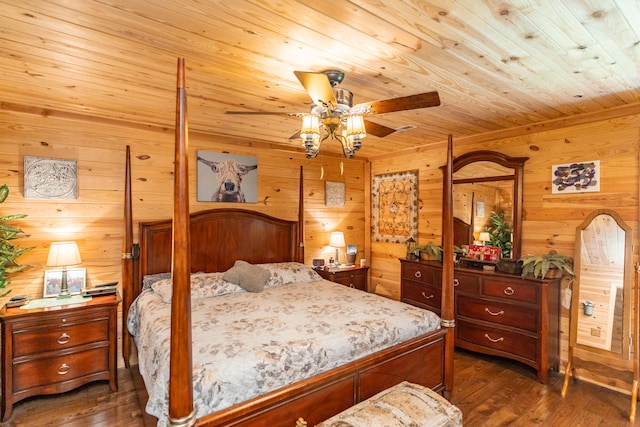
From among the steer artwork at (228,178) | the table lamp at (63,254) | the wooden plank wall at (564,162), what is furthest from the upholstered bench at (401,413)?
the steer artwork at (228,178)

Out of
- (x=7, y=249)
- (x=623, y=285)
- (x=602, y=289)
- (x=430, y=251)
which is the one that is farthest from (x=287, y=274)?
(x=623, y=285)

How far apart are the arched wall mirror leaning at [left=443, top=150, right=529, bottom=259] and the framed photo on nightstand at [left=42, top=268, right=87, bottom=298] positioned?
3.93m

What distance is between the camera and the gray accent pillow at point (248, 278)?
316 centimetres

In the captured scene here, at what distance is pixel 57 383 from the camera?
8.46ft

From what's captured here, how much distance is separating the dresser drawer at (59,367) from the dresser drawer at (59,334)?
8cm

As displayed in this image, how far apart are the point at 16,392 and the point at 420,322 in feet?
9.77

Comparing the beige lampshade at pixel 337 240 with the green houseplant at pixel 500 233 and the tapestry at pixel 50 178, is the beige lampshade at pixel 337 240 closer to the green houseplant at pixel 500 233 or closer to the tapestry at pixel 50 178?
the green houseplant at pixel 500 233

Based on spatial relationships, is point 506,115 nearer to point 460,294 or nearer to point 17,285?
point 460,294

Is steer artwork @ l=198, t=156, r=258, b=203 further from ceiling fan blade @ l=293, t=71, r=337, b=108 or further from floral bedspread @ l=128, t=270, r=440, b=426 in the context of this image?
ceiling fan blade @ l=293, t=71, r=337, b=108

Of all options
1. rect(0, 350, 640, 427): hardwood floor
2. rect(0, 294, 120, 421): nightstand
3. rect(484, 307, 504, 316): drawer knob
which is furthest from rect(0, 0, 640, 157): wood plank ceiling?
rect(0, 350, 640, 427): hardwood floor

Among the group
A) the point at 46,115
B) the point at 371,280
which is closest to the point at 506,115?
the point at 371,280

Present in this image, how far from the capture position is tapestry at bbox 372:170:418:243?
179 inches

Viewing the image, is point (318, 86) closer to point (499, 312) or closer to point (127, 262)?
point (127, 262)

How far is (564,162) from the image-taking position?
3178 millimetres
